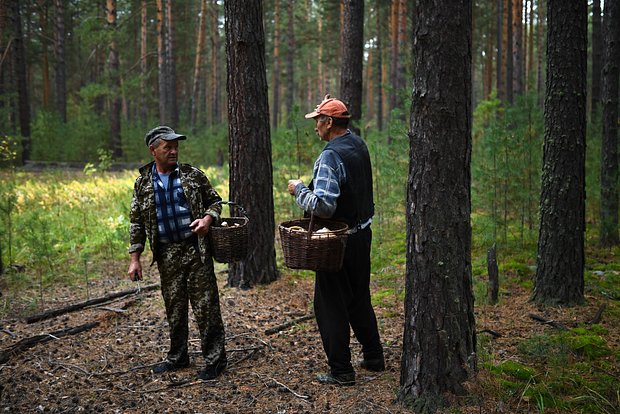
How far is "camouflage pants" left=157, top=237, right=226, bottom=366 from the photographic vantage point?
4.82m

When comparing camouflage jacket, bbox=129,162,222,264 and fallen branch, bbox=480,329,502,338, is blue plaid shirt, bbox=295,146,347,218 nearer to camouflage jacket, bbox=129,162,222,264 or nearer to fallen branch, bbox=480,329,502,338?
camouflage jacket, bbox=129,162,222,264

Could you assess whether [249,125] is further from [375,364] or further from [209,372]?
[375,364]

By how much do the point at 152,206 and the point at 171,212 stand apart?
0.17 meters

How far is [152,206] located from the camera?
4.76 meters

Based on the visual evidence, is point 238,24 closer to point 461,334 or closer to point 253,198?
point 253,198

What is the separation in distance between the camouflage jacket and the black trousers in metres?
1.15

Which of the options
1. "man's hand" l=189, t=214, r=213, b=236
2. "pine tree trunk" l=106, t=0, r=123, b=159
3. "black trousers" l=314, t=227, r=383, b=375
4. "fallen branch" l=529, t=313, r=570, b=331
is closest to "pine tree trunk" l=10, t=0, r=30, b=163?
"pine tree trunk" l=106, t=0, r=123, b=159

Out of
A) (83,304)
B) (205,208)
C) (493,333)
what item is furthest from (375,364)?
(83,304)

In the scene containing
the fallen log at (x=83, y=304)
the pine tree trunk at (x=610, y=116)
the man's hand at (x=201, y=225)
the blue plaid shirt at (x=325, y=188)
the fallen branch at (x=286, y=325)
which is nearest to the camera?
the blue plaid shirt at (x=325, y=188)

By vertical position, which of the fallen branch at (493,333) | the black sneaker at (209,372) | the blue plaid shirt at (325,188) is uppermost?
the blue plaid shirt at (325,188)

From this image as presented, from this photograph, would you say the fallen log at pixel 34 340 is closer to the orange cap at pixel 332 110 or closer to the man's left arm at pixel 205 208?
the man's left arm at pixel 205 208

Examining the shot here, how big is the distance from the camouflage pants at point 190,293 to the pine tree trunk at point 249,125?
2233 millimetres

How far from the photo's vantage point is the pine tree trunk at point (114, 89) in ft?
67.7

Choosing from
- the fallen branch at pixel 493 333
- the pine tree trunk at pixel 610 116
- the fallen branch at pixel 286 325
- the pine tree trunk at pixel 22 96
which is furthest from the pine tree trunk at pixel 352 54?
the pine tree trunk at pixel 22 96
